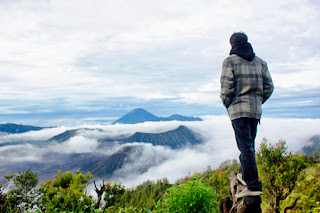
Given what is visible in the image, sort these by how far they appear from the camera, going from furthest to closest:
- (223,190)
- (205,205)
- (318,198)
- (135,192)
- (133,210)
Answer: (135,192) < (223,190) < (318,198) < (205,205) < (133,210)

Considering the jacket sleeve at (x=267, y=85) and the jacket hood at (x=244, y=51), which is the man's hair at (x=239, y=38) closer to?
the jacket hood at (x=244, y=51)

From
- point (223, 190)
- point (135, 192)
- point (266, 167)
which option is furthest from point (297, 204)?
point (135, 192)

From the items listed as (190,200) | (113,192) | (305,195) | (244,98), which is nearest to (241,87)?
(244,98)

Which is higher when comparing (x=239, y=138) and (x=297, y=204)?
(x=239, y=138)

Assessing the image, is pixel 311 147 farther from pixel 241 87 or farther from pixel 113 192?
pixel 241 87

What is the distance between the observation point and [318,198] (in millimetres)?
8016

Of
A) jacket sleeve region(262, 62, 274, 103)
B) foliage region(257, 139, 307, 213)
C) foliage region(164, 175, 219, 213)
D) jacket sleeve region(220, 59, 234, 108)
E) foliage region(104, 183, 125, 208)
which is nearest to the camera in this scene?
jacket sleeve region(220, 59, 234, 108)

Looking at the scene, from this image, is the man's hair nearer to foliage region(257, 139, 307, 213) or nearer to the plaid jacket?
the plaid jacket

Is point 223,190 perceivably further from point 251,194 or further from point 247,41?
point 247,41

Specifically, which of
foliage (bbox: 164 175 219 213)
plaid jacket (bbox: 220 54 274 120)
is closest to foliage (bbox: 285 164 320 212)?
foliage (bbox: 164 175 219 213)

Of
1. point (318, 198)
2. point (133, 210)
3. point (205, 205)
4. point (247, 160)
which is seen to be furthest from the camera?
point (318, 198)

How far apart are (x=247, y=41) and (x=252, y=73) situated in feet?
2.26

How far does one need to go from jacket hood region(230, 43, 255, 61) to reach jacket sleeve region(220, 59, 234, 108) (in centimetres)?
33

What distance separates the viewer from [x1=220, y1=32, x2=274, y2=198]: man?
405cm
